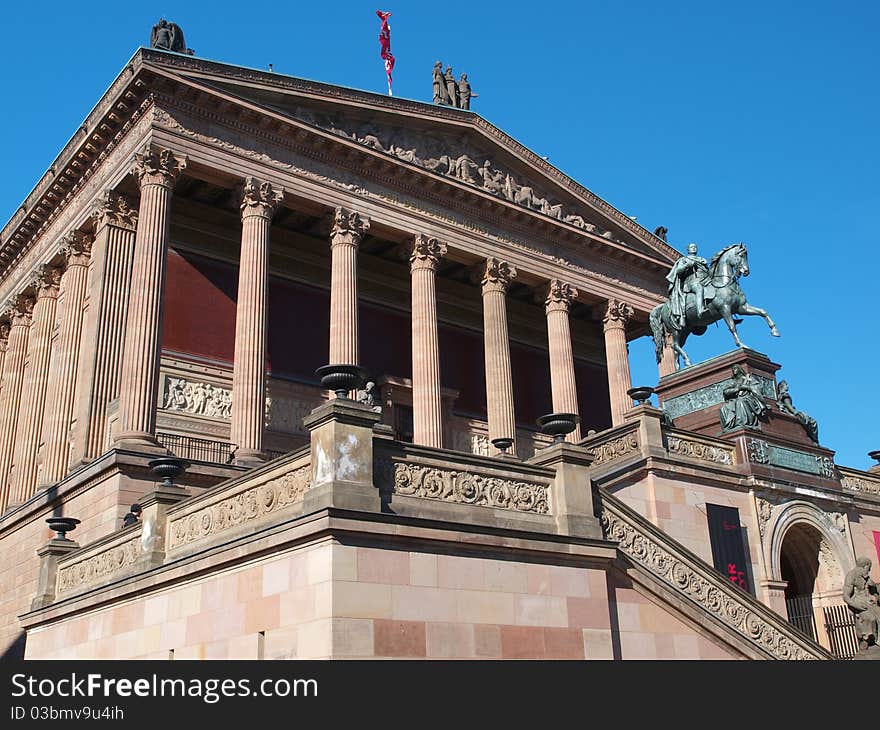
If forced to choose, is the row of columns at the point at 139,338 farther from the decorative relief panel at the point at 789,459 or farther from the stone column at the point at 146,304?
the decorative relief panel at the point at 789,459

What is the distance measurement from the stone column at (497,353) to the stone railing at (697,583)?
713 inches

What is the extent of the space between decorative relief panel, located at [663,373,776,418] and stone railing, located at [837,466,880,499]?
302 cm

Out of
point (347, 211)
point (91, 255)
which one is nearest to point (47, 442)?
point (91, 255)

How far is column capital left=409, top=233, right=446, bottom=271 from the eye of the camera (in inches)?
1350

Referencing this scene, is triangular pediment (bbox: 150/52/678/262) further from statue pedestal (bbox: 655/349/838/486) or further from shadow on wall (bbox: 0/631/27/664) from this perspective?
shadow on wall (bbox: 0/631/27/664)

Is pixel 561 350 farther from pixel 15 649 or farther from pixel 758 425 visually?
pixel 15 649

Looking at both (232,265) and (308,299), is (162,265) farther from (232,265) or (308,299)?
(308,299)

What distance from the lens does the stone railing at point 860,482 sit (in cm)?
2397

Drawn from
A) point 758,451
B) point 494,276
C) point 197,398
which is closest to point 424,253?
point 494,276

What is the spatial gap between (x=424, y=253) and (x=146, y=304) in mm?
11481

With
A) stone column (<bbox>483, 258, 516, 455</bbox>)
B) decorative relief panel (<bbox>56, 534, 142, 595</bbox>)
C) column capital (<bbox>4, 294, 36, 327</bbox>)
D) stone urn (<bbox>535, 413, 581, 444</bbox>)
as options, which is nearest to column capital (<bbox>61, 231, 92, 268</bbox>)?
column capital (<bbox>4, 294, 36, 327</bbox>)

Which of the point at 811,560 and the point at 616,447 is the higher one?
the point at 616,447

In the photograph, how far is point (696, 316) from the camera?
962 inches

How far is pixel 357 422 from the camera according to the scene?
1146 centimetres
